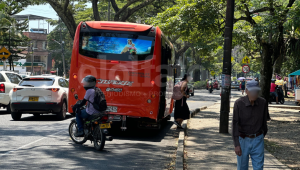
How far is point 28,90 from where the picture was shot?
14.0 m

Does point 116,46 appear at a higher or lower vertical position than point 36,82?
higher

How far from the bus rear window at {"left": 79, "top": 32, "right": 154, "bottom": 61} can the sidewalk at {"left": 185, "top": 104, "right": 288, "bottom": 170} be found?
2.65 m

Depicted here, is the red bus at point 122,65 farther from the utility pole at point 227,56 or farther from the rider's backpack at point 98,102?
the rider's backpack at point 98,102

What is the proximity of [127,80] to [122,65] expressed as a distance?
0.42 m

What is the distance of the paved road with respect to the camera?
7.25 m

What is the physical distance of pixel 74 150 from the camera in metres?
8.67

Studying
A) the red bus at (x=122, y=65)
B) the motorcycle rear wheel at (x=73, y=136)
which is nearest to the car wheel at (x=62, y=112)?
the red bus at (x=122, y=65)

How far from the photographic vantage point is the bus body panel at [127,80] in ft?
34.7

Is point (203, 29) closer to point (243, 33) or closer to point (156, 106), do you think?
point (243, 33)

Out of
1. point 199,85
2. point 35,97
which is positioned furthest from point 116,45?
point 199,85

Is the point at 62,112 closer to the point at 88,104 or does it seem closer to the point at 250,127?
the point at 88,104

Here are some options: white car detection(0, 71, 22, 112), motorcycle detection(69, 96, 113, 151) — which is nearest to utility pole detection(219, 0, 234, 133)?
motorcycle detection(69, 96, 113, 151)

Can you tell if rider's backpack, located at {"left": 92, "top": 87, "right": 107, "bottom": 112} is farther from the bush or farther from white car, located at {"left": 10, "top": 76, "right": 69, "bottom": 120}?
the bush

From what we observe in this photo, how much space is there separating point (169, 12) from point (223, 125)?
24.7 ft
